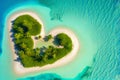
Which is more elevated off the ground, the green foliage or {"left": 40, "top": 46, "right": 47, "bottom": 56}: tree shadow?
the green foliage

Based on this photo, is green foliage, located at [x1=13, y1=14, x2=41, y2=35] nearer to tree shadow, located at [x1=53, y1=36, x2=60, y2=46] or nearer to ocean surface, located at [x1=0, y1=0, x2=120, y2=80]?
ocean surface, located at [x1=0, y1=0, x2=120, y2=80]

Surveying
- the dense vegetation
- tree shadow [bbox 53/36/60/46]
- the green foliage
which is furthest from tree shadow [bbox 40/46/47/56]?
the green foliage

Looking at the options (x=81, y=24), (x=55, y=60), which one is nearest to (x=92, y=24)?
(x=81, y=24)

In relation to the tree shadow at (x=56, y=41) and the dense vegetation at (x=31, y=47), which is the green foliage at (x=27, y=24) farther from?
the tree shadow at (x=56, y=41)

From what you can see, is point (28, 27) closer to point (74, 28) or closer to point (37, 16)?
point (37, 16)

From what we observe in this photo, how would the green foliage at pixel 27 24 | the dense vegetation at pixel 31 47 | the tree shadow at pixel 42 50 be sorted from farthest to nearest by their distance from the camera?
the green foliage at pixel 27 24 → the tree shadow at pixel 42 50 → the dense vegetation at pixel 31 47

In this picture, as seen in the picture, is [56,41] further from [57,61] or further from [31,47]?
[31,47]

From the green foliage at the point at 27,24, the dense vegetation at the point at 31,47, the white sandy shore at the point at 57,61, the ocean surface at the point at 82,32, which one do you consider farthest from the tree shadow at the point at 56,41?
the green foliage at the point at 27,24
